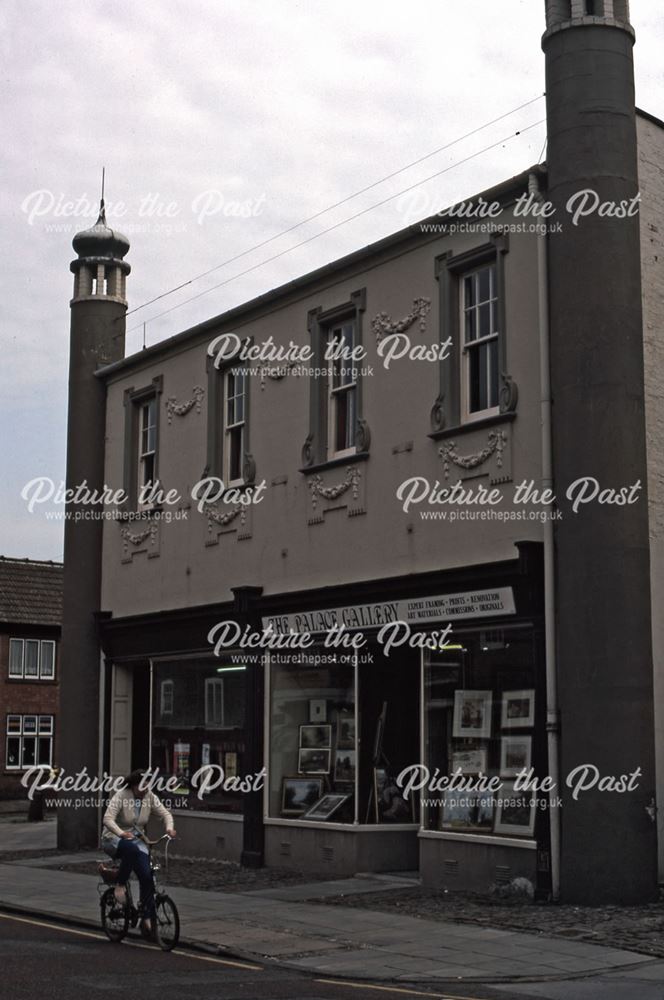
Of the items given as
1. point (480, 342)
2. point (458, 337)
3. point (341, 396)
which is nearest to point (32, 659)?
point (341, 396)

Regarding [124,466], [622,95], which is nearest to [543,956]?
[622,95]

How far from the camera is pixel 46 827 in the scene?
30984mm

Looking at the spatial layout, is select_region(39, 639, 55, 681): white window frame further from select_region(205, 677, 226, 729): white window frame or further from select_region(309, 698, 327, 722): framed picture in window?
select_region(309, 698, 327, 722): framed picture in window

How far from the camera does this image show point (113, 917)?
13273 mm

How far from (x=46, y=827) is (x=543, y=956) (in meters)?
21.1

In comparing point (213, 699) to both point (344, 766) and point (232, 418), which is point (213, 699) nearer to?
point (344, 766)

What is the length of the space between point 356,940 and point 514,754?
3804 millimetres

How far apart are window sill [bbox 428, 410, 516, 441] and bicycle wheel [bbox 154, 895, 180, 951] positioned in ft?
23.4

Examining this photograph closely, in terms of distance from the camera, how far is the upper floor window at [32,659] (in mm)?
46000

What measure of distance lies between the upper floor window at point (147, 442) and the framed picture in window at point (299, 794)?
6.58m

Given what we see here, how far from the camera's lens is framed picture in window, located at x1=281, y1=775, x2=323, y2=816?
64.2 feet

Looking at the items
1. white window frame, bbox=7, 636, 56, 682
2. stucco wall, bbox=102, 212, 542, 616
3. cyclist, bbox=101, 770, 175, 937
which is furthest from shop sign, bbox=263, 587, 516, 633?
white window frame, bbox=7, 636, 56, 682

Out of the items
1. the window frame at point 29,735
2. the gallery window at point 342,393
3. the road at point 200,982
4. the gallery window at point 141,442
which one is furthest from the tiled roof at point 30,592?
the road at point 200,982

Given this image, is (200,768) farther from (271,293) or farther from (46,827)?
(46,827)
